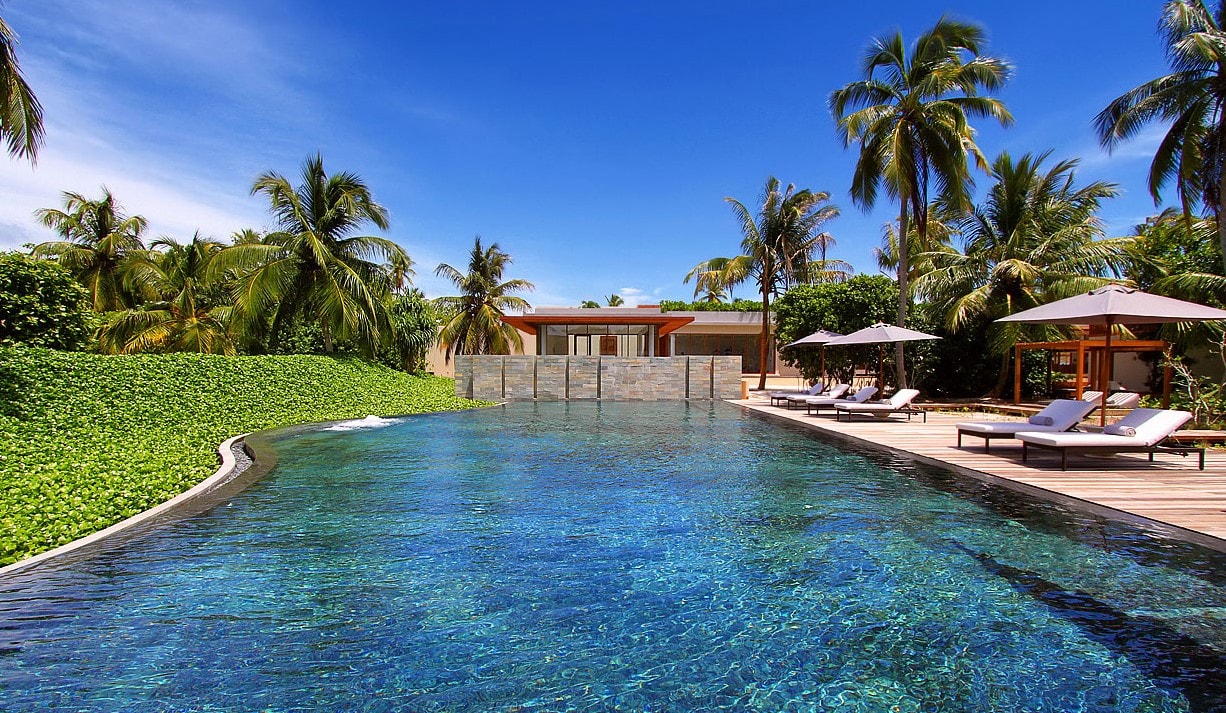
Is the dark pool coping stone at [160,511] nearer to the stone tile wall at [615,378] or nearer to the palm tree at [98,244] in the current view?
the stone tile wall at [615,378]

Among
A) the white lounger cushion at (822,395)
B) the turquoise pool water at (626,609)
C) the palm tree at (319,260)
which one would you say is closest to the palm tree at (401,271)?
the palm tree at (319,260)

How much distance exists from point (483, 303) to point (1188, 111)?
78.7ft

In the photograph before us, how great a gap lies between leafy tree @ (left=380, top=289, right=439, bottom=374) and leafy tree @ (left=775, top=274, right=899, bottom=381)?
1533 centimetres

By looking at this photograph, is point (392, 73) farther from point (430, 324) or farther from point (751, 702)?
point (751, 702)

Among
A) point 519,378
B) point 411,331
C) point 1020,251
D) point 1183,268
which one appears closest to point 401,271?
point 411,331

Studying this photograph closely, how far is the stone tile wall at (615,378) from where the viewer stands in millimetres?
23141

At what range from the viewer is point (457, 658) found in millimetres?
3352

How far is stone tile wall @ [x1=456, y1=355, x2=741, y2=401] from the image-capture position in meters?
23.1

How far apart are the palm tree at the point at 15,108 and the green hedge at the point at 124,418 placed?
3696 mm

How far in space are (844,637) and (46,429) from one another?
38.9ft

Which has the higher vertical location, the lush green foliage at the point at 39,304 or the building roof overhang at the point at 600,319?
the building roof overhang at the point at 600,319

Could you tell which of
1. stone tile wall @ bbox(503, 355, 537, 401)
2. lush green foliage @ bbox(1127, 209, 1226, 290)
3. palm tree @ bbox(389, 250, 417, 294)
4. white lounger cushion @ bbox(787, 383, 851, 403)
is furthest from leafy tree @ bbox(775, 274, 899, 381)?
palm tree @ bbox(389, 250, 417, 294)

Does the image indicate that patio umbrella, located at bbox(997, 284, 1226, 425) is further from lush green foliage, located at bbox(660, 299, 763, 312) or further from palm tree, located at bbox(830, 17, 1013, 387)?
lush green foliage, located at bbox(660, 299, 763, 312)

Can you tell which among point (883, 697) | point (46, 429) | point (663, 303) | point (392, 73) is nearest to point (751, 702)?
point (883, 697)
